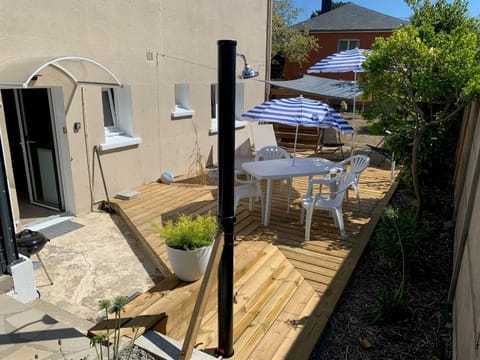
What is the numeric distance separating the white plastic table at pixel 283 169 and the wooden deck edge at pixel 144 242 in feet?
6.14

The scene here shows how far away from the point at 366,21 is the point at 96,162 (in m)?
24.9

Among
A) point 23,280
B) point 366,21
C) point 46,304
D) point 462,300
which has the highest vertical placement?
point 366,21

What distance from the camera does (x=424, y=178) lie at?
7.12 meters

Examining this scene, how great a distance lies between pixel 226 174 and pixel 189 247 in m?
1.36

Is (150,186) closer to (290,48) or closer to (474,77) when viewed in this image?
(474,77)

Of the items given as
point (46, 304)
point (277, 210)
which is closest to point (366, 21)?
point (277, 210)

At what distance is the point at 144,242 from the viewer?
5199 mm

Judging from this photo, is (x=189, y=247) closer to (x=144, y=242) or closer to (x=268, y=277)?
(x=268, y=277)

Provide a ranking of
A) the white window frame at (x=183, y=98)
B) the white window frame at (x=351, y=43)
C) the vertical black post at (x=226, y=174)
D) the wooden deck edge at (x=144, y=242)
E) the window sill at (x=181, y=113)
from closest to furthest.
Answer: the vertical black post at (x=226, y=174), the wooden deck edge at (x=144, y=242), the window sill at (x=181, y=113), the white window frame at (x=183, y=98), the white window frame at (x=351, y=43)

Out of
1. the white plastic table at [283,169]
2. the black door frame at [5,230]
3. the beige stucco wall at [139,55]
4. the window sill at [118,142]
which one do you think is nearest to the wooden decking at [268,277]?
the white plastic table at [283,169]

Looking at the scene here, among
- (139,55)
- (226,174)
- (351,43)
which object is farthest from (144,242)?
(351,43)

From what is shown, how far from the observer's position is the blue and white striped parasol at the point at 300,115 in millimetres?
5969

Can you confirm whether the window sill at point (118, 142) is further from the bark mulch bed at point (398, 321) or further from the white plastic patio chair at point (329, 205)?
the bark mulch bed at point (398, 321)

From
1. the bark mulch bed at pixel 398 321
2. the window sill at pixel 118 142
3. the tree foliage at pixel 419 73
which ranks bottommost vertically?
the bark mulch bed at pixel 398 321
